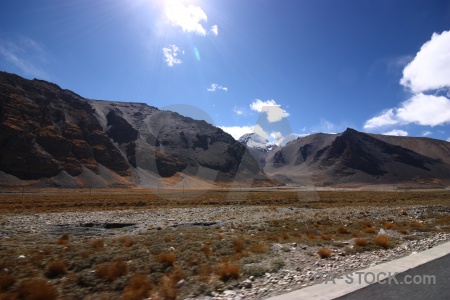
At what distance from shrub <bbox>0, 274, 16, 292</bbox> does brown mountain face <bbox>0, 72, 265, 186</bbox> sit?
102m

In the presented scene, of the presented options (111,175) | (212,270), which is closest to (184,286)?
(212,270)

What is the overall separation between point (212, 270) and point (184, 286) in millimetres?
1526

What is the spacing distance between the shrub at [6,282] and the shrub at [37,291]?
0.47 m

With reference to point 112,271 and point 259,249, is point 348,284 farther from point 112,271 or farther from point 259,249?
point 112,271

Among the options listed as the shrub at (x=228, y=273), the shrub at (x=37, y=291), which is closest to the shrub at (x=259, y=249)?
the shrub at (x=228, y=273)

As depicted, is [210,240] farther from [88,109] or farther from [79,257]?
[88,109]

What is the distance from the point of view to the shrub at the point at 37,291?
714cm

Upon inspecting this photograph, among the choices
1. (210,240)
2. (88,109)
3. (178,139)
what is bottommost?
(210,240)

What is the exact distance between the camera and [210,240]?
14852 mm

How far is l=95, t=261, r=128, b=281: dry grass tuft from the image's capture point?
8.72 metres

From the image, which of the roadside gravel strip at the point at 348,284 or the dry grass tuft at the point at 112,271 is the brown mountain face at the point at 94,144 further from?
the roadside gravel strip at the point at 348,284

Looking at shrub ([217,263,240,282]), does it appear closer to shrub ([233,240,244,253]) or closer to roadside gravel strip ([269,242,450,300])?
roadside gravel strip ([269,242,450,300])

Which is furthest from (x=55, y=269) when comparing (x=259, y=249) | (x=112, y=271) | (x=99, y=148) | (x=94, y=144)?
(x=94, y=144)

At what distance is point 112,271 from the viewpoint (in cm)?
888
